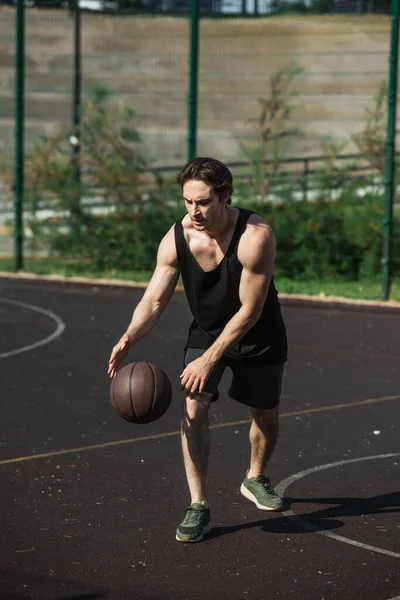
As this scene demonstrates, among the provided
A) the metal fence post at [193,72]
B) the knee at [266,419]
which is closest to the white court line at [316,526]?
the knee at [266,419]

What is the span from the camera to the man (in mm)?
6129

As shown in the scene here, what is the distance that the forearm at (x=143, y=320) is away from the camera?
6441 mm

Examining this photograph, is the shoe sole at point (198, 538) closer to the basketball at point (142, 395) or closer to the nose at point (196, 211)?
the basketball at point (142, 395)

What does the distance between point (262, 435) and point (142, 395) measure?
788 mm

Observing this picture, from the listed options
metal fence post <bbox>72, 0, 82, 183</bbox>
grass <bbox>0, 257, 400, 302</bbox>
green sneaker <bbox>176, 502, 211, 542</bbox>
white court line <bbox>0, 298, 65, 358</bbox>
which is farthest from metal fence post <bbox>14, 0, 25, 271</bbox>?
green sneaker <bbox>176, 502, 211, 542</bbox>

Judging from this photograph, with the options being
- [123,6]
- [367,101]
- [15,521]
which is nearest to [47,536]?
[15,521]

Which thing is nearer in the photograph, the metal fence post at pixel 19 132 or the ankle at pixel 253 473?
the ankle at pixel 253 473

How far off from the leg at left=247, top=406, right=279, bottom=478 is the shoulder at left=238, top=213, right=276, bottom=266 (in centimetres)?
92

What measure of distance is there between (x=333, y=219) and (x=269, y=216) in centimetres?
89

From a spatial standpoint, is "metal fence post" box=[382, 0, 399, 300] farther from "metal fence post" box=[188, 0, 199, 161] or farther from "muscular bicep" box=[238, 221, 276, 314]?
"muscular bicep" box=[238, 221, 276, 314]

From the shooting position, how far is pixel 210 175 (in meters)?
6.02

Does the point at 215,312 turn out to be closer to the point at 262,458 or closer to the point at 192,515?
the point at 262,458

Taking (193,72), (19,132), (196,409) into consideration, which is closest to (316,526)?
(196,409)

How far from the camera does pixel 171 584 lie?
5508mm
